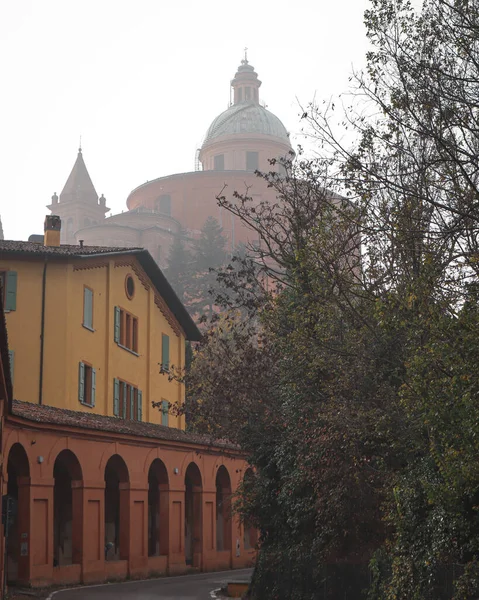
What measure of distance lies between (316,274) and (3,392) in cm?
679

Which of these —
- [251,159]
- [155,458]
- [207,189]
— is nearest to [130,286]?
[155,458]

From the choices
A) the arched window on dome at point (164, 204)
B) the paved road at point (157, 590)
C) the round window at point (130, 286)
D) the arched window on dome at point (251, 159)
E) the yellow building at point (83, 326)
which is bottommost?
the paved road at point (157, 590)

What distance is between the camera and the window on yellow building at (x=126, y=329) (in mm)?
34625

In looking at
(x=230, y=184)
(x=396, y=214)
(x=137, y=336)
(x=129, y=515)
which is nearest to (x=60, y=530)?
(x=129, y=515)

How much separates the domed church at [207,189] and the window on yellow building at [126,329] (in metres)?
47.1

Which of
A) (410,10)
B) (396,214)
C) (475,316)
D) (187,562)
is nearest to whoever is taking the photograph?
(475,316)

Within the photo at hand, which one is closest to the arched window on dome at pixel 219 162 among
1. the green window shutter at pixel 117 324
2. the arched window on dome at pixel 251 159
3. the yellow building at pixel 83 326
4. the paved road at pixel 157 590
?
the arched window on dome at pixel 251 159

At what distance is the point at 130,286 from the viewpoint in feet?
118

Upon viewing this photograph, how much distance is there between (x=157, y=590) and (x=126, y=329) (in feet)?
39.9

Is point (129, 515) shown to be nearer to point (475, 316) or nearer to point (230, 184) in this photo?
point (475, 316)

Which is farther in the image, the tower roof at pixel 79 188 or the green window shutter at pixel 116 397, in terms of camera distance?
the tower roof at pixel 79 188

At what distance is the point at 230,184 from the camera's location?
86.7 meters

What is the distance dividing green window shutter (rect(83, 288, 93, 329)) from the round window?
3003 millimetres

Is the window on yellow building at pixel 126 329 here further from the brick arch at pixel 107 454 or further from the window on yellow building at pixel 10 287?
the brick arch at pixel 107 454
